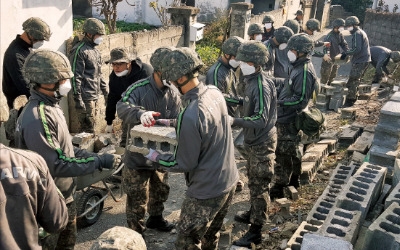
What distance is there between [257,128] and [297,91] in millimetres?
1356

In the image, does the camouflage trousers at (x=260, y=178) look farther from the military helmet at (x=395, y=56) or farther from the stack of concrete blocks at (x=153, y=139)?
the military helmet at (x=395, y=56)

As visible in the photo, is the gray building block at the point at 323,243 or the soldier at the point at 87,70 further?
the soldier at the point at 87,70

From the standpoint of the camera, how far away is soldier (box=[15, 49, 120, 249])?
343 cm

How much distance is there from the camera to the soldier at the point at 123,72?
5875mm

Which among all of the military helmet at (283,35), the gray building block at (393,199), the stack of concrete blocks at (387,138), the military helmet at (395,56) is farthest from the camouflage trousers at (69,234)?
the military helmet at (395,56)

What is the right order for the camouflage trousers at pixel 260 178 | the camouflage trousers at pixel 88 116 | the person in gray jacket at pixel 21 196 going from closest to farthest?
the person in gray jacket at pixel 21 196 < the camouflage trousers at pixel 260 178 < the camouflage trousers at pixel 88 116

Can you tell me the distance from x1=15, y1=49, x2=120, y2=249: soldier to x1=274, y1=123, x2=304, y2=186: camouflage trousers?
118 inches

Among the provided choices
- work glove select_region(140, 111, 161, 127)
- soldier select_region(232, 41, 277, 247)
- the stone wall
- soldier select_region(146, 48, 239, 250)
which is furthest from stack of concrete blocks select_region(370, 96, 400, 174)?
the stone wall

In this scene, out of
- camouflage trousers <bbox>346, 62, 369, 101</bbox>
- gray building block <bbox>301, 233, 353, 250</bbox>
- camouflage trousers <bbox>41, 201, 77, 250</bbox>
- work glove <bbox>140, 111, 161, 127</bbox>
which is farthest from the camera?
camouflage trousers <bbox>346, 62, 369, 101</bbox>

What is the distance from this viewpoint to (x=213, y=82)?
20.1 ft

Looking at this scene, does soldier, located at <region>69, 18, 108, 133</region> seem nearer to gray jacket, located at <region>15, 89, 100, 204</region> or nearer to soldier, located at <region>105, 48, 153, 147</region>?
soldier, located at <region>105, 48, 153, 147</region>

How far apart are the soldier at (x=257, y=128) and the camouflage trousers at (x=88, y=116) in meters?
3.23

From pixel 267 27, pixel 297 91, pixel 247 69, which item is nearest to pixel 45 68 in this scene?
pixel 247 69

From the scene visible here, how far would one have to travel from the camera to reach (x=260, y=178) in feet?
16.7
